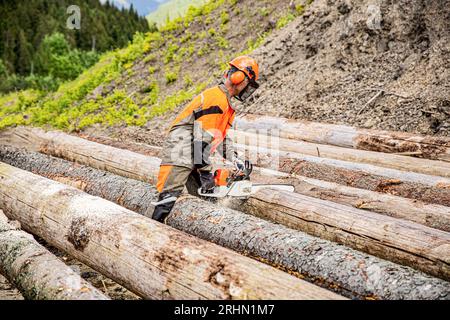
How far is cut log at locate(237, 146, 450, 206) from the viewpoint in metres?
4.45

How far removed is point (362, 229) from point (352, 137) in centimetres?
360

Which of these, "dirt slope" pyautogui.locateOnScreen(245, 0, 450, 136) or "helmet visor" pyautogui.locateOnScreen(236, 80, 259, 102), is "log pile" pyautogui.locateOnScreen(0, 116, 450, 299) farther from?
"dirt slope" pyautogui.locateOnScreen(245, 0, 450, 136)

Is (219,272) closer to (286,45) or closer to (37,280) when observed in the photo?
(37,280)

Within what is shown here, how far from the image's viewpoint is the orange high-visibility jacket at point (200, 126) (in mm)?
3984

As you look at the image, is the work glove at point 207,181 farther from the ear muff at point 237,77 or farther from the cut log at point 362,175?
the cut log at point 362,175

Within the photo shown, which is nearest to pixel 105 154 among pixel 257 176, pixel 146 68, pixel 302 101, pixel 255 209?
pixel 257 176

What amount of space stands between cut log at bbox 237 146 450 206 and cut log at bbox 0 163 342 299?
8.52 feet

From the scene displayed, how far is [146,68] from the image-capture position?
43.0 feet

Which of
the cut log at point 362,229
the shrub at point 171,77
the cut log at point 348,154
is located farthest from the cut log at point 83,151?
the shrub at point 171,77

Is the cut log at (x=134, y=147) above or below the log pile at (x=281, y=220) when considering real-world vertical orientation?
above

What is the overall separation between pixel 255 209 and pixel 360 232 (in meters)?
1.20

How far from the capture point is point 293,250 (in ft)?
10.4

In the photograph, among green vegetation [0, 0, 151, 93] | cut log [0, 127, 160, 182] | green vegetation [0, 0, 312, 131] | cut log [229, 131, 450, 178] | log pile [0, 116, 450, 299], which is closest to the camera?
log pile [0, 116, 450, 299]

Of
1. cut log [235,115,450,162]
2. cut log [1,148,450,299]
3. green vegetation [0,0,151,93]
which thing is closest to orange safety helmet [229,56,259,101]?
cut log [1,148,450,299]
